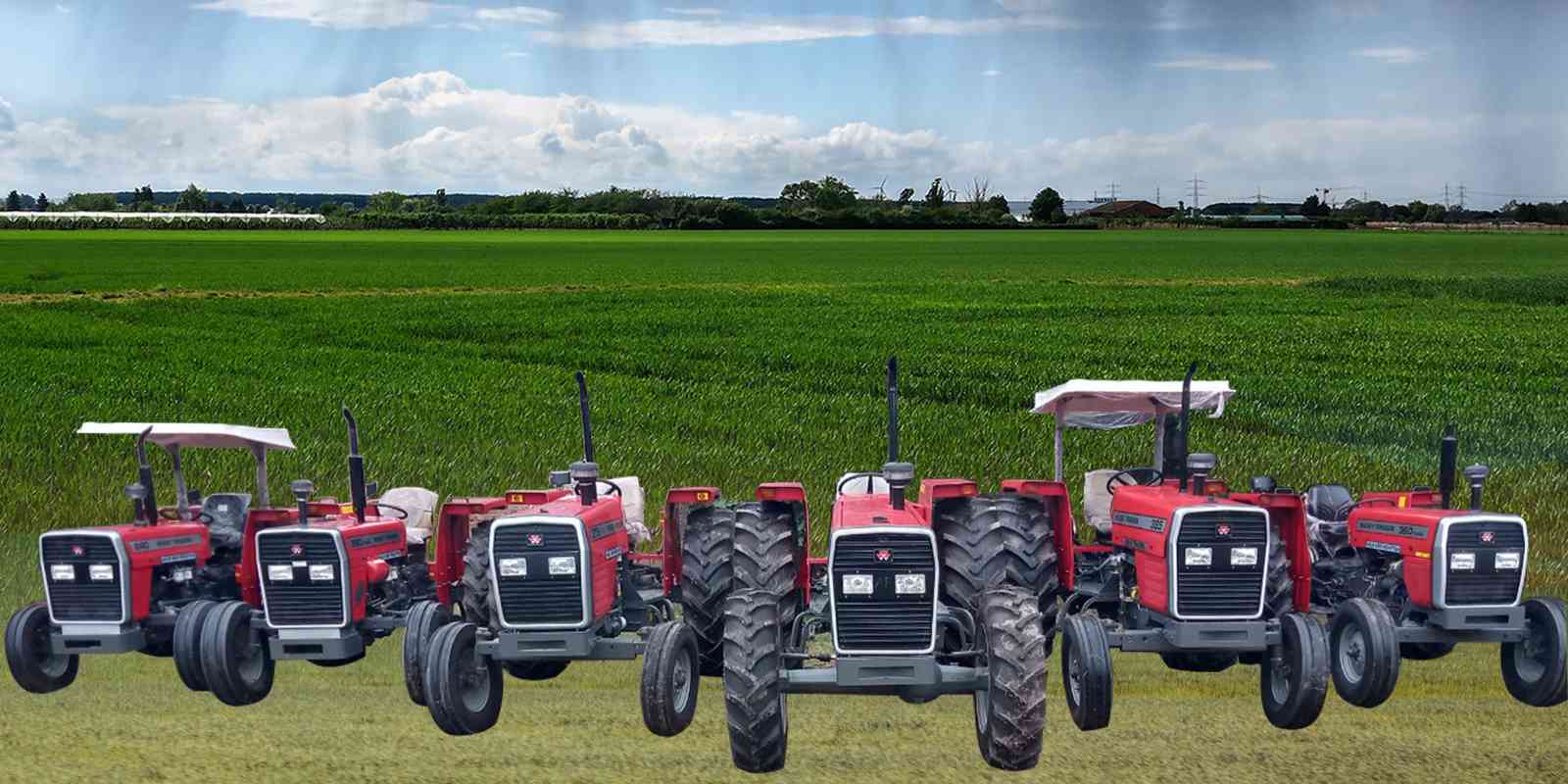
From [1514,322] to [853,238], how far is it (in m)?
89.2

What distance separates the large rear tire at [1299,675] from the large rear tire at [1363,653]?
285 mm

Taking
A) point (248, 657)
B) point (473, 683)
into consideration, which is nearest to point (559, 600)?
point (473, 683)

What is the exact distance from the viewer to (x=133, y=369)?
109ft

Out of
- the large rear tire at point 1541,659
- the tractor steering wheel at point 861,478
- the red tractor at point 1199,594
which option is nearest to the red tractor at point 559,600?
the tractor steering wheel at point 861,478

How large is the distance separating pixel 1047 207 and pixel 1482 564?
180 m

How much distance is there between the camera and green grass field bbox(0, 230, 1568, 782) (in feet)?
30.8

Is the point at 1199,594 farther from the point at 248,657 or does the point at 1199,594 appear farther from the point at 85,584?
the point at 85,584

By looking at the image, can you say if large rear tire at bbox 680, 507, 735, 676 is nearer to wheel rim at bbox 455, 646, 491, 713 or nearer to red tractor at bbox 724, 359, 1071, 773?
red tractor at bbox 724, 359, 1071, 773

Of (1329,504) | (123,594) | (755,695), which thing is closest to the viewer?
(755,695)

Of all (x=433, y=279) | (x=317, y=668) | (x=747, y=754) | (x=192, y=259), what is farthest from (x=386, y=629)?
(x=192, y=259)

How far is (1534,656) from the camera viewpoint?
10.4 metres

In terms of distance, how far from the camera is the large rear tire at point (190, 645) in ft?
34.2

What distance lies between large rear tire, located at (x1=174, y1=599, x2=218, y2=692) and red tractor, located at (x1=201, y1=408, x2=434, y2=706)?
118 mm

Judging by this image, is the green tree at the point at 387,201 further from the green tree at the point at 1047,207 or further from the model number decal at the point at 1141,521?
the model number decal at the point at 1141,521
